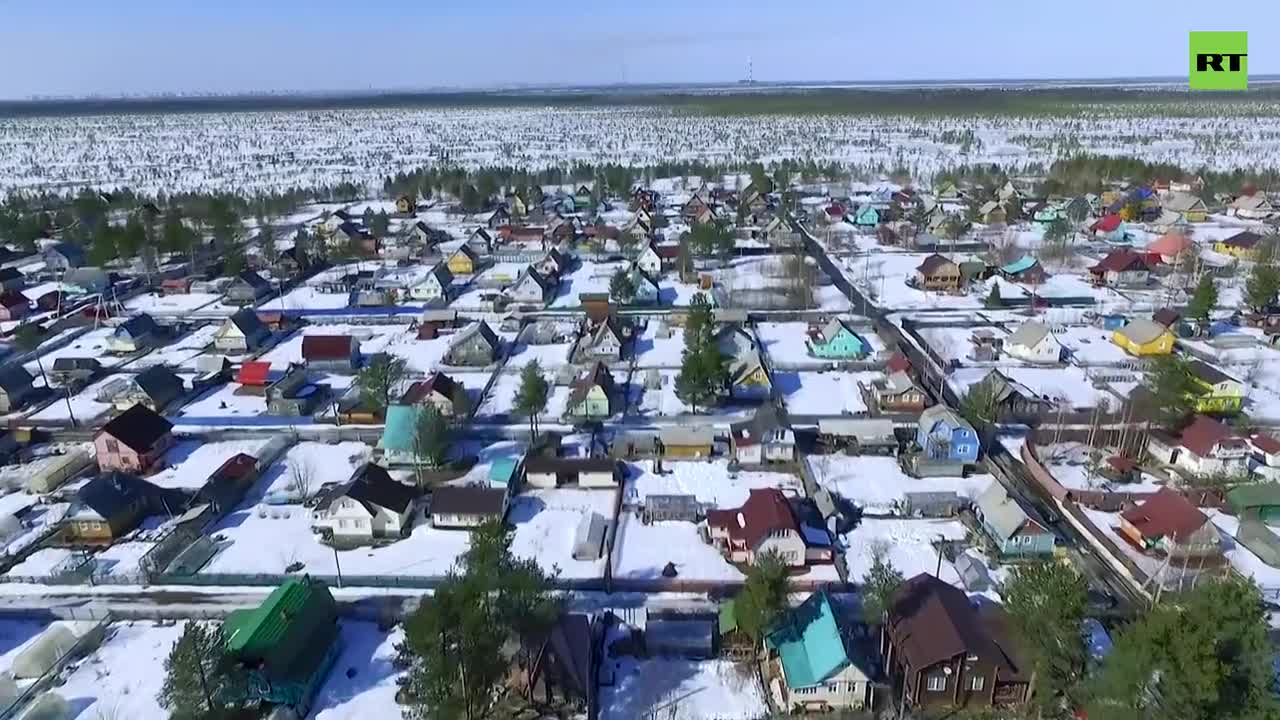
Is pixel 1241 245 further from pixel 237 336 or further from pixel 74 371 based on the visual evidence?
pixel 74 371

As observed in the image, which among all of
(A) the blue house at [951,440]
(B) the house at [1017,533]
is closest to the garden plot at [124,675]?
(B) the house at [1017,533]

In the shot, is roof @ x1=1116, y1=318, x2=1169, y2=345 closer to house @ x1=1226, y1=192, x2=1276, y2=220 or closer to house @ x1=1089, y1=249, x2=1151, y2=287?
house @ x1=1089, y1=249, x2=1151, y2=287

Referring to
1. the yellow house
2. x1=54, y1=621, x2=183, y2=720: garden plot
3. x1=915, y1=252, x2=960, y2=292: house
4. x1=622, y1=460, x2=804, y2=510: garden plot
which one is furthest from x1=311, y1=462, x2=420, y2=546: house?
x1=915, y1=252, x2=960, y2=292: house

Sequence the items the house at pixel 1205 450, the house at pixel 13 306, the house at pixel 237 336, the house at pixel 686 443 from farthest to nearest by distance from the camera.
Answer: the house at pixel 13 306
the house at pixel 237 336
the house at pixel 686 443
the house at pixel 1205 450

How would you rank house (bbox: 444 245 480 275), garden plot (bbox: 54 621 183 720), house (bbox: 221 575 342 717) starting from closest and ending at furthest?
house (bbox: 221 575 342 717) → garden plot (bbox: 54 621 183 720) → house (bbox: 444 245 480 275)

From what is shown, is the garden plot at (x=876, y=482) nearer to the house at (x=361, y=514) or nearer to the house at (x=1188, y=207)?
the house at (x=361, y=514)

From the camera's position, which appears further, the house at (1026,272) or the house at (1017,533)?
the house at (1026,272)

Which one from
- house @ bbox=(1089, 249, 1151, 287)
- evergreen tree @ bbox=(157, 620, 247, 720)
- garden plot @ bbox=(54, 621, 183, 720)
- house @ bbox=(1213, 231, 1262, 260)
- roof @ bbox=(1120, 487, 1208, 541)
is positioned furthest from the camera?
house @ bbox=(1213, 231, 1262, 260)
